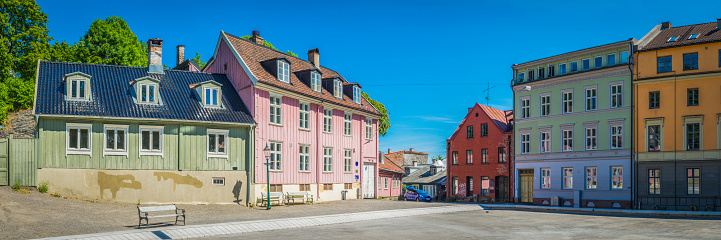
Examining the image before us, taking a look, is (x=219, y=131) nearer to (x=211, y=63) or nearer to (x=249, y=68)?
(x=249, y=68)

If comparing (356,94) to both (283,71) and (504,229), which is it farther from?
(504,229)

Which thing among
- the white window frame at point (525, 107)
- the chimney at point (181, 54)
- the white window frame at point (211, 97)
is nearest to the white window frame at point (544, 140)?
the white window frame at point (525, 107)

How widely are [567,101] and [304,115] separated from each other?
18.4 m

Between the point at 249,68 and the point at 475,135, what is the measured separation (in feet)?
81.7

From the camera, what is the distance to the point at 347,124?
134 feet

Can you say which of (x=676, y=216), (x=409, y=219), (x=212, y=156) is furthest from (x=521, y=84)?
(x=212, y=156)

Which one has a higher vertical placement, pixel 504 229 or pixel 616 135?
pixel 616 135

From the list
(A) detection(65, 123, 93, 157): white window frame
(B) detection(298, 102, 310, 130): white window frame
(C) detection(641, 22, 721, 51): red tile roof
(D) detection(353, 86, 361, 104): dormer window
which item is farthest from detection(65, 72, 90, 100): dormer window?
(C) detection(641, 22, 721, 51): red tile roof

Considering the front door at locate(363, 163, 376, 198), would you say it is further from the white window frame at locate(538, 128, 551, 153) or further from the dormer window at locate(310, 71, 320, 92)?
the white window frame at locate(538, 128, 551, 153)

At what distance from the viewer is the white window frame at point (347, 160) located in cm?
4031

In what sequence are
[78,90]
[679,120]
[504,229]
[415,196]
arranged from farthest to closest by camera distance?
[415,196] → [679,120] → [78,90] → [504,229]

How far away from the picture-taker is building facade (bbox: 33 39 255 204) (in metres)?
27.9

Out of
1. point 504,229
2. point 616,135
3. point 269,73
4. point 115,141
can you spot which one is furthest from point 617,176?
point 115,141

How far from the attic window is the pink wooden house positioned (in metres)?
8.02
